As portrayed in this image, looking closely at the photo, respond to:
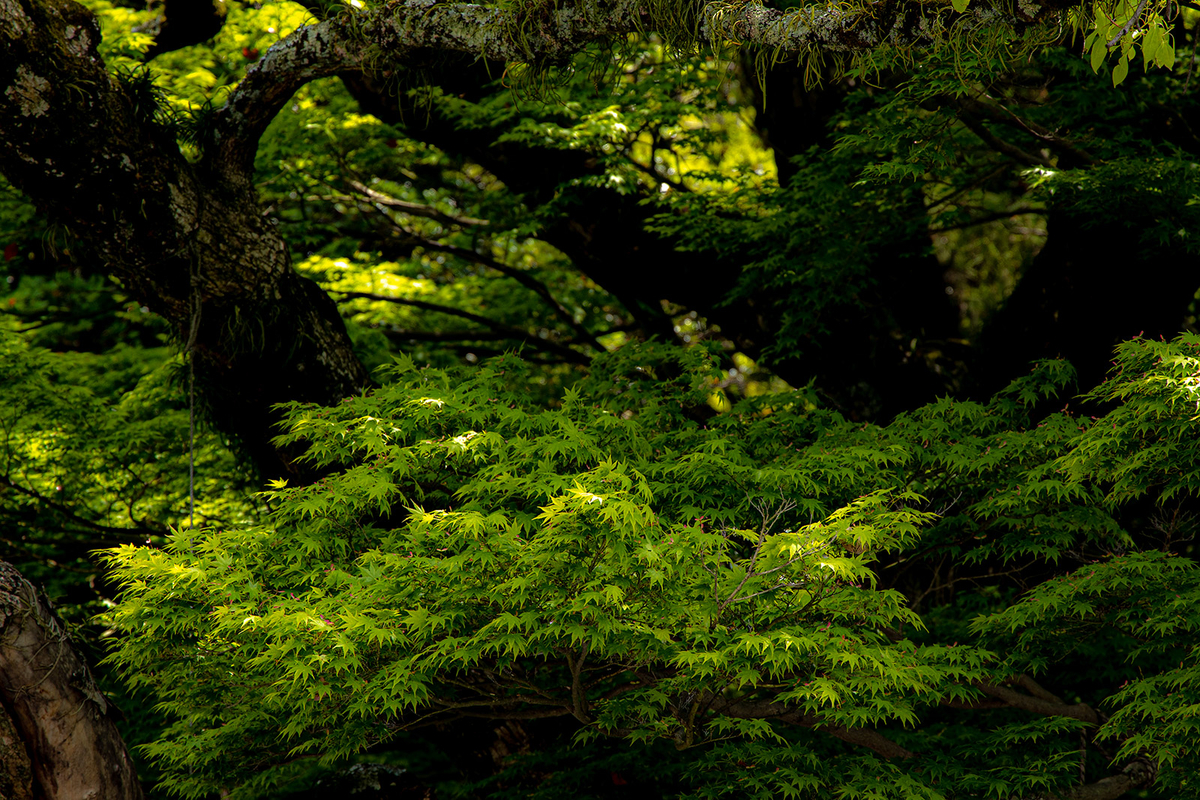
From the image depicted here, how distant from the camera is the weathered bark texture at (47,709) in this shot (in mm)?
3912

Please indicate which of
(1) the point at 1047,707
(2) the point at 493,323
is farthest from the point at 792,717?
(2) the point at 493,323

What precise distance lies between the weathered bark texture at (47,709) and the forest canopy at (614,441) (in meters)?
0.02

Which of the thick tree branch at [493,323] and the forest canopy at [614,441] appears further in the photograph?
the thick tree branch at [493,323]

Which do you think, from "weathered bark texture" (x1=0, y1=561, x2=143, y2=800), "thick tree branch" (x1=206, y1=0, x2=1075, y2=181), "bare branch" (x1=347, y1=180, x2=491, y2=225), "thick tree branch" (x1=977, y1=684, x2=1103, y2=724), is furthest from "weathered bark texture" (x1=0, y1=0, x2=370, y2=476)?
"thick tree branch" (x1=977, y1=684, x2=1103, y2=724)

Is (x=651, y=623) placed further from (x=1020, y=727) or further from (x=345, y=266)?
(x=345, y=266)

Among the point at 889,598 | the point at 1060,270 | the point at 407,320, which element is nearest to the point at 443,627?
the point at 889,598

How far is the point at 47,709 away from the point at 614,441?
9.02ft

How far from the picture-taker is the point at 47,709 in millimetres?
3996

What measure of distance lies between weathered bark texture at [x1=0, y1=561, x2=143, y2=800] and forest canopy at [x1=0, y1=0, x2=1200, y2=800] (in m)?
0.02

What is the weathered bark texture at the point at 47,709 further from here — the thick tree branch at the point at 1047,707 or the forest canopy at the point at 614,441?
the thick tree branch at the point at 1047,707

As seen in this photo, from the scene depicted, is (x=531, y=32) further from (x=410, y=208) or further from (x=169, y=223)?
(x=410, y=208)

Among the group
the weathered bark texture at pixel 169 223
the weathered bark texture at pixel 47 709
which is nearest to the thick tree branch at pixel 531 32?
the weathered bark texture at pixel 169 223

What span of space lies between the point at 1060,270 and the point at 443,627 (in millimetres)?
5363

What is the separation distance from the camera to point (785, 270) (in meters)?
6.56
